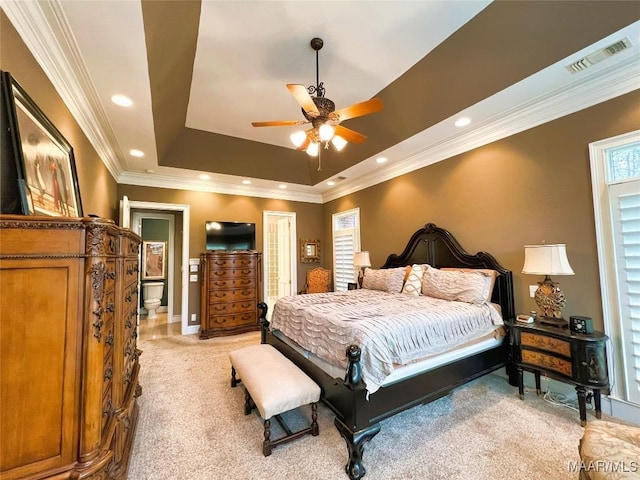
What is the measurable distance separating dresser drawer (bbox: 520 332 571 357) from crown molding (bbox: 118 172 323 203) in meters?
4.93

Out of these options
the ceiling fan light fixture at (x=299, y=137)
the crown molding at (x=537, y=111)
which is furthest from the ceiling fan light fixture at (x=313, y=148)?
the crown molding at (x=537, y=111)

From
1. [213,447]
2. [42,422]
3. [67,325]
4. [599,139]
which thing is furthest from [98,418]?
[599,139]

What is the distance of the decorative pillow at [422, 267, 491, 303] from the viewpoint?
291 centimetres

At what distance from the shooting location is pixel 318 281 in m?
5.92

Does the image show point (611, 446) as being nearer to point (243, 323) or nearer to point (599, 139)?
point (599, 139)

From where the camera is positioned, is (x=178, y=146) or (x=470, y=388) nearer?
(x=470, y=388)

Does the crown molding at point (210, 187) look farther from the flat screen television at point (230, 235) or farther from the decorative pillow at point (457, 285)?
the decorative pillow at point (457, 285)

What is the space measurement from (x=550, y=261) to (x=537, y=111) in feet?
5.45

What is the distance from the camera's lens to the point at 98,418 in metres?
1.15

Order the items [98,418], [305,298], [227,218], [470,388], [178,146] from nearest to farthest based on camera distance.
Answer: [98,418]
[470,388]
[305,298]
[178,146]
[227,218]

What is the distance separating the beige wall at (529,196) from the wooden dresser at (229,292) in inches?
121

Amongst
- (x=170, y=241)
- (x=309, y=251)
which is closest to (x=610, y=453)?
(x=309, y=251)

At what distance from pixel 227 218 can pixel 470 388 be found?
196 inches

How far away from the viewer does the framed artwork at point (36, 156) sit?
1.41 metres
